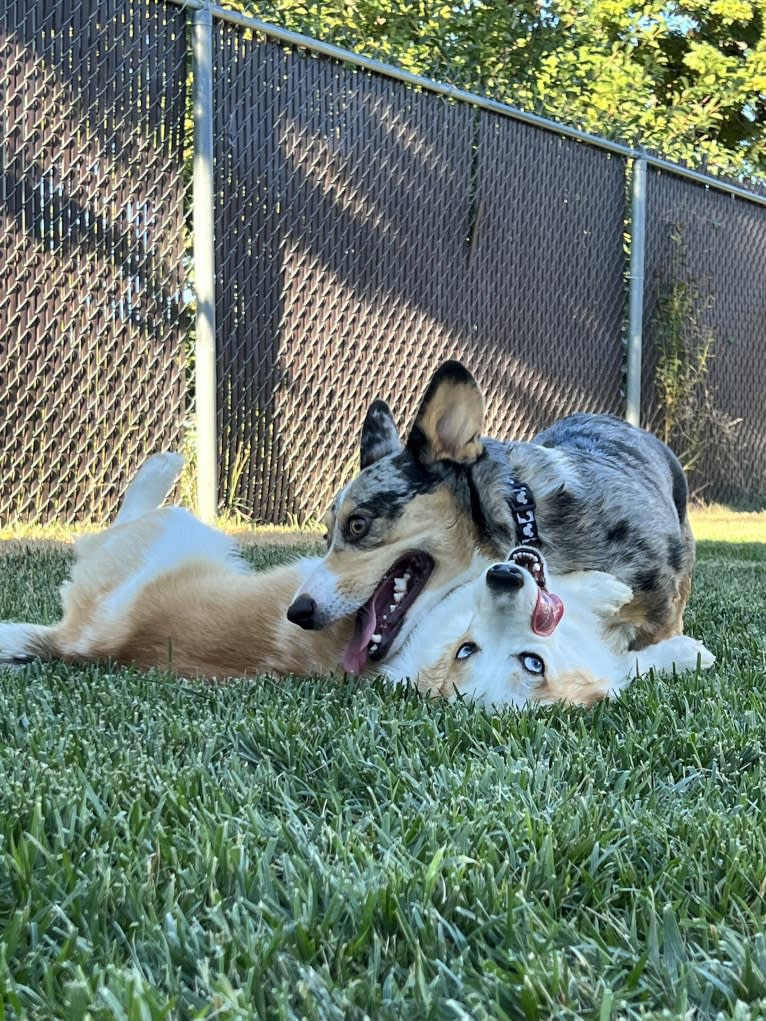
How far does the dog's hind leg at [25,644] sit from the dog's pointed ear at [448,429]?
1.06 meters

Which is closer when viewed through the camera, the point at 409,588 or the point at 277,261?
the point at 409,588

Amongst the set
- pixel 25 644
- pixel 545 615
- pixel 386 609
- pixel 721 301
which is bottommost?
pixel 721 301

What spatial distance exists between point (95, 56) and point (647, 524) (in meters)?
3.97

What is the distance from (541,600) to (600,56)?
38.2ft

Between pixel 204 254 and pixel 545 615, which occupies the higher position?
pixel 545 615

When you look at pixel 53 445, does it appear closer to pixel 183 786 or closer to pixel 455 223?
pixel 455 223

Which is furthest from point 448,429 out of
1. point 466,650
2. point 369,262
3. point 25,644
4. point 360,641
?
point 369,262

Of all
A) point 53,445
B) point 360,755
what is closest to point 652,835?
point 360,755

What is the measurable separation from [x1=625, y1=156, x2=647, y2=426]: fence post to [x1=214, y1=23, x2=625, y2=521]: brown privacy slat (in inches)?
11.9

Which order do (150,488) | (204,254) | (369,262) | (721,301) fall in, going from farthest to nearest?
(721,301) < (369,262) < (204,254) < (150,488)

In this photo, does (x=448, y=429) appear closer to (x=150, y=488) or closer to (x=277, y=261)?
(x=150, y=488)

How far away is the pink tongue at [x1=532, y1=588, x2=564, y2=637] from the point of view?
1.98 meters

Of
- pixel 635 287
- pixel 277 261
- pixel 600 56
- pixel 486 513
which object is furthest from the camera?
pixel 600 56

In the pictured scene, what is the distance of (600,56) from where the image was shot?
12039mm
